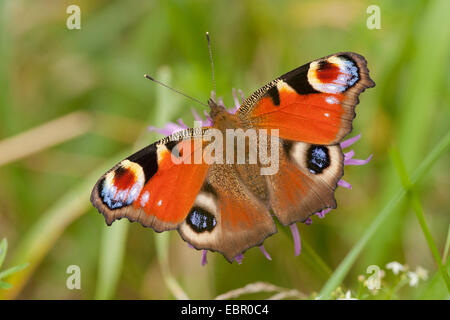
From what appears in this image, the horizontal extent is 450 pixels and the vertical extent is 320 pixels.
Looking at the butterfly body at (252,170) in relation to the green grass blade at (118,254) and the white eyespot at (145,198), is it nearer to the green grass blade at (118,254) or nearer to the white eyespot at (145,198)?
the white eyespot at (145,198)

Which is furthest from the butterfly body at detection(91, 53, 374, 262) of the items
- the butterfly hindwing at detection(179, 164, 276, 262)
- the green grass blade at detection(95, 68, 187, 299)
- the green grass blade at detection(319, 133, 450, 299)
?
the green grass blade at detection(95, 68, 187, 299)

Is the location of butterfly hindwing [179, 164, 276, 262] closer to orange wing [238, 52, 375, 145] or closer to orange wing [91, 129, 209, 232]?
orange wing [91, 129, 209, 232]

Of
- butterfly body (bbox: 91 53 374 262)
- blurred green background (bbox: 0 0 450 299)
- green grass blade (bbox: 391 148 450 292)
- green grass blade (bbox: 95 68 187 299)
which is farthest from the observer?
blurred green background (bbox: 0 0 450 299)

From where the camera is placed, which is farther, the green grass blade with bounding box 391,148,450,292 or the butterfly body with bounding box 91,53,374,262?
the butterfly body with bounding box 91,53,374,262

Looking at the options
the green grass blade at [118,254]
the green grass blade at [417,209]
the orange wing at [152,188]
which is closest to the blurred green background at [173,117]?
the green grass blade at [118,254]

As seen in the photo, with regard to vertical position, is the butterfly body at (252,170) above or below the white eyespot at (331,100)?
below

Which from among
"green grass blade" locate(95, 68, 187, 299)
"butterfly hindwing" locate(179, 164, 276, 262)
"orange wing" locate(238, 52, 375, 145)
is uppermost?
"orange wing" locate(238, 52, 375, 145)

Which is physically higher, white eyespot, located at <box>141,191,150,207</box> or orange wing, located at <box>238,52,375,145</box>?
orange wing, located at <box>238,52,375,145</box>
